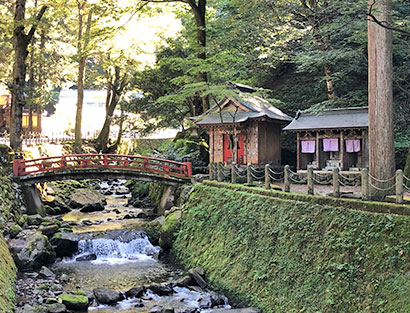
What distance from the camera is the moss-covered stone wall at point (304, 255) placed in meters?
9.70

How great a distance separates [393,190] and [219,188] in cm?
796

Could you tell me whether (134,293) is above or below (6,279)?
below

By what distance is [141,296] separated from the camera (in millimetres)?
13914

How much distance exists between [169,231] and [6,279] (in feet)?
25.2

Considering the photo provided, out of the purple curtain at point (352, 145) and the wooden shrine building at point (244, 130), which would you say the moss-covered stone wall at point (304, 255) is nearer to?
the wooden shrine building at point (244, 130)

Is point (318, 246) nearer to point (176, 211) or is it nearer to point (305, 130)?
point (176, 211)

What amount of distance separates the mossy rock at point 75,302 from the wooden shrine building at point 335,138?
13.3 meters

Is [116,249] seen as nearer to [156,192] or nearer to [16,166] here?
[16,166]

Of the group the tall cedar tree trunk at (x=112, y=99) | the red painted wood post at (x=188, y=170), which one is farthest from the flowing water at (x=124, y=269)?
the tall cedar tree trunk at (x=112, y=99)

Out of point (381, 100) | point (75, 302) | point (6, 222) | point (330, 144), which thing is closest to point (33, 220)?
point (6, 222)

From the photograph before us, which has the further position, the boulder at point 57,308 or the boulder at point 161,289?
the boulder at point 161,289

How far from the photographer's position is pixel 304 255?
11750 mm

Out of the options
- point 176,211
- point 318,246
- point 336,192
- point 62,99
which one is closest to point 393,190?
point 336,192

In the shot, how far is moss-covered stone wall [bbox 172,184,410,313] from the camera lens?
9.70m
